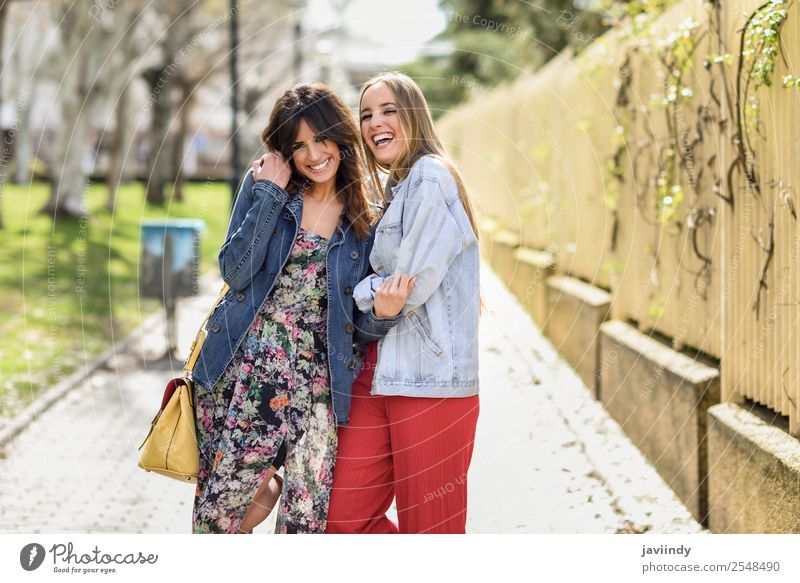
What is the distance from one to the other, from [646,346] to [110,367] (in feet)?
18.0

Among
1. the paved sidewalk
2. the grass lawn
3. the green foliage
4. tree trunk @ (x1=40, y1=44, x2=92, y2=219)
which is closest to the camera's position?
the green foliage

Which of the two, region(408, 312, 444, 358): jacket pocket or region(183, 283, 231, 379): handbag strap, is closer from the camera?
region(408, 312, 444, 358): jacket pocket

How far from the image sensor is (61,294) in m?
15.4

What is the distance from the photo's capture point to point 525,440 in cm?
721

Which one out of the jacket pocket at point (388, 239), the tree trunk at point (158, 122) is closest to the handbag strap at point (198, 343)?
the jacket pocket at point (388, 239)

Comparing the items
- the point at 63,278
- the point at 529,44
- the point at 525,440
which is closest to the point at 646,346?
the point at 525,440

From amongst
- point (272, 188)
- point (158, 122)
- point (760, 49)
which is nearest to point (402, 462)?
point (272, 188)

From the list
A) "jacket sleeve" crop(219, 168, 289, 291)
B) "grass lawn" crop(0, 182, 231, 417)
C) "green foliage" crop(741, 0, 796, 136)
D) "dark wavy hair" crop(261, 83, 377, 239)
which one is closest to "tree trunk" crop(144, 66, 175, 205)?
"grass lawn" crop(0, 182, 231, 417)

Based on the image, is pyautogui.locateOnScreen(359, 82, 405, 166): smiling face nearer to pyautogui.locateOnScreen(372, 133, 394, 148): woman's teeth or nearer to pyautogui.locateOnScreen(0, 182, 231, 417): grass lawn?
pyautogui.locateOnScreen(372, 133, 394, 148): woman's teeth

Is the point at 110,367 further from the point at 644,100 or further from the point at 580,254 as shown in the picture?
the point at 644,100

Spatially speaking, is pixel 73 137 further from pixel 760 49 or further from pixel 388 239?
pixel 388 239

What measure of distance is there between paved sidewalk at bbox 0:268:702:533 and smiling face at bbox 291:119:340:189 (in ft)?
2.64

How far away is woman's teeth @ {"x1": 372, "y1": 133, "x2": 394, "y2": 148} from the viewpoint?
371cm

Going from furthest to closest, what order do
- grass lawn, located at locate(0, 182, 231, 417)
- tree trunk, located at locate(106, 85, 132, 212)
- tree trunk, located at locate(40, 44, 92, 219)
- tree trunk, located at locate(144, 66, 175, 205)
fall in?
tree trunk, located at locate(144, 66, 175, 205), tree trunk, located at locate(106, 85, 132, 212), tree trunk, located at locate(40, 44, 92, 219), grass lawn, located at locate(0, 182, 231, 417)
